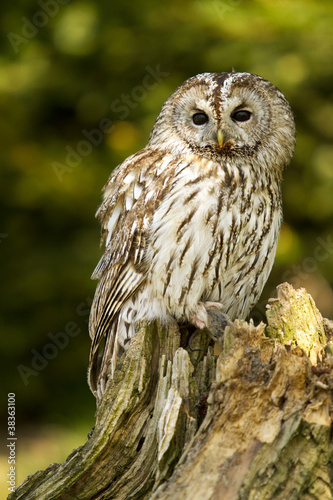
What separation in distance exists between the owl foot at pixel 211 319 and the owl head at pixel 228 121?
692mm

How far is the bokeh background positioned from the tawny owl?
1700 mm

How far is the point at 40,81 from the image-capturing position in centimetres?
482

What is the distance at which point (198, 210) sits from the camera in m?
2.74

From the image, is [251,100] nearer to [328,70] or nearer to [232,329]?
[232,329]

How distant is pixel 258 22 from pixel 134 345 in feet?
10.2

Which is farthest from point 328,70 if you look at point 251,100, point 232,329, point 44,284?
point 232,329

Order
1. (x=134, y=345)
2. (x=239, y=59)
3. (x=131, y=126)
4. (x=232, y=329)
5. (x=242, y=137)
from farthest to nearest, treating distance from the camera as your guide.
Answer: (x=131, y=126) < (x=239, y=59) < (x=242, y=137) < (x=134, y=345) < (x=232, y=329)

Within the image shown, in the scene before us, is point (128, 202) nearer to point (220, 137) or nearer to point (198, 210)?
point (198, 210)

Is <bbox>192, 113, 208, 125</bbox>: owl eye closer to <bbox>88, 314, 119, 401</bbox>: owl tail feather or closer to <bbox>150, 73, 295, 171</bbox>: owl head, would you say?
<bbox>150, 73, 295, 171</bbox>: owl head

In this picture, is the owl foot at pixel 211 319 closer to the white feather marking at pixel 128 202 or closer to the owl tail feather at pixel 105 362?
the owl tail feather at pixel 105 362

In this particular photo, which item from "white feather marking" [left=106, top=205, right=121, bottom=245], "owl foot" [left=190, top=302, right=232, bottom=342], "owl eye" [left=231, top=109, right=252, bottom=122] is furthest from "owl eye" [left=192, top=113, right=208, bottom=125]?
"owl foot" [left=190, top=302, right=232, bottom=342]

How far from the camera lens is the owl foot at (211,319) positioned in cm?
263

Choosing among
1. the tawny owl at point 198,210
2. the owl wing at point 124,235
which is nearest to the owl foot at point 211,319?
the tawny owl at point 198,210

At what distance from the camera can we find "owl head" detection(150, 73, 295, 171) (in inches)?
109
